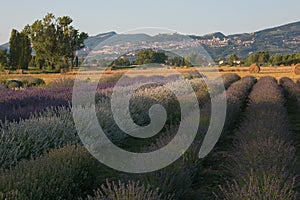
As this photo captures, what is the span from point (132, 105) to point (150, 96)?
65.3 inches

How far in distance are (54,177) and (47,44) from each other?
191 ft

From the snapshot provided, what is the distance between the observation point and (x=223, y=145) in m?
8.74

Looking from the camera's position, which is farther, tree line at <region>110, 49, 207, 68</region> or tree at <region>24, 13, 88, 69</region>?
tree at <region>24, 13, 88, 69</region>

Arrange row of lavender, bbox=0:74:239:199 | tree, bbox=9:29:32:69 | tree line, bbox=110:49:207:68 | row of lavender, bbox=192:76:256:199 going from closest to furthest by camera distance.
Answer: row of lavender, bbox=0:74:239:199 < row of lavender, bbox=192:76:256:199 < tree line, bbox=110:49:207:68 < tree, bbox=9:29:32:69

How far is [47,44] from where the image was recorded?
60.4m

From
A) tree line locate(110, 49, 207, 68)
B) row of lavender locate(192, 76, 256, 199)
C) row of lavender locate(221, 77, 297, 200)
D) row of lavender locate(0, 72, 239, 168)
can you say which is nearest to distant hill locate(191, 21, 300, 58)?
tree line locate(110, 49, 207, 68)

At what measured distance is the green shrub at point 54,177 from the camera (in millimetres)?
3834

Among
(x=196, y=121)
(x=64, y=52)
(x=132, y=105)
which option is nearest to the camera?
(x=196, y=121)

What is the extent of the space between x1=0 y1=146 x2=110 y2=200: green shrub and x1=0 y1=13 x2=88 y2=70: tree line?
55.6 metres

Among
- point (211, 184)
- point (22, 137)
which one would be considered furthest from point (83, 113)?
point (211, 184)

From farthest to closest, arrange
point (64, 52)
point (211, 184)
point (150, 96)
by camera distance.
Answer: point (64, 52)
point (150, 96)
point (211, 184)

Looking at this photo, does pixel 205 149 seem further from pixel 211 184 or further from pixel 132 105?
pixel 132 105

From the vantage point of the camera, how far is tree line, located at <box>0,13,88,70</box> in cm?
6038

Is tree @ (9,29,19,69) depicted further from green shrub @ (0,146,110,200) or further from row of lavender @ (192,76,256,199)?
green shrub @ (0,146,110,200)
